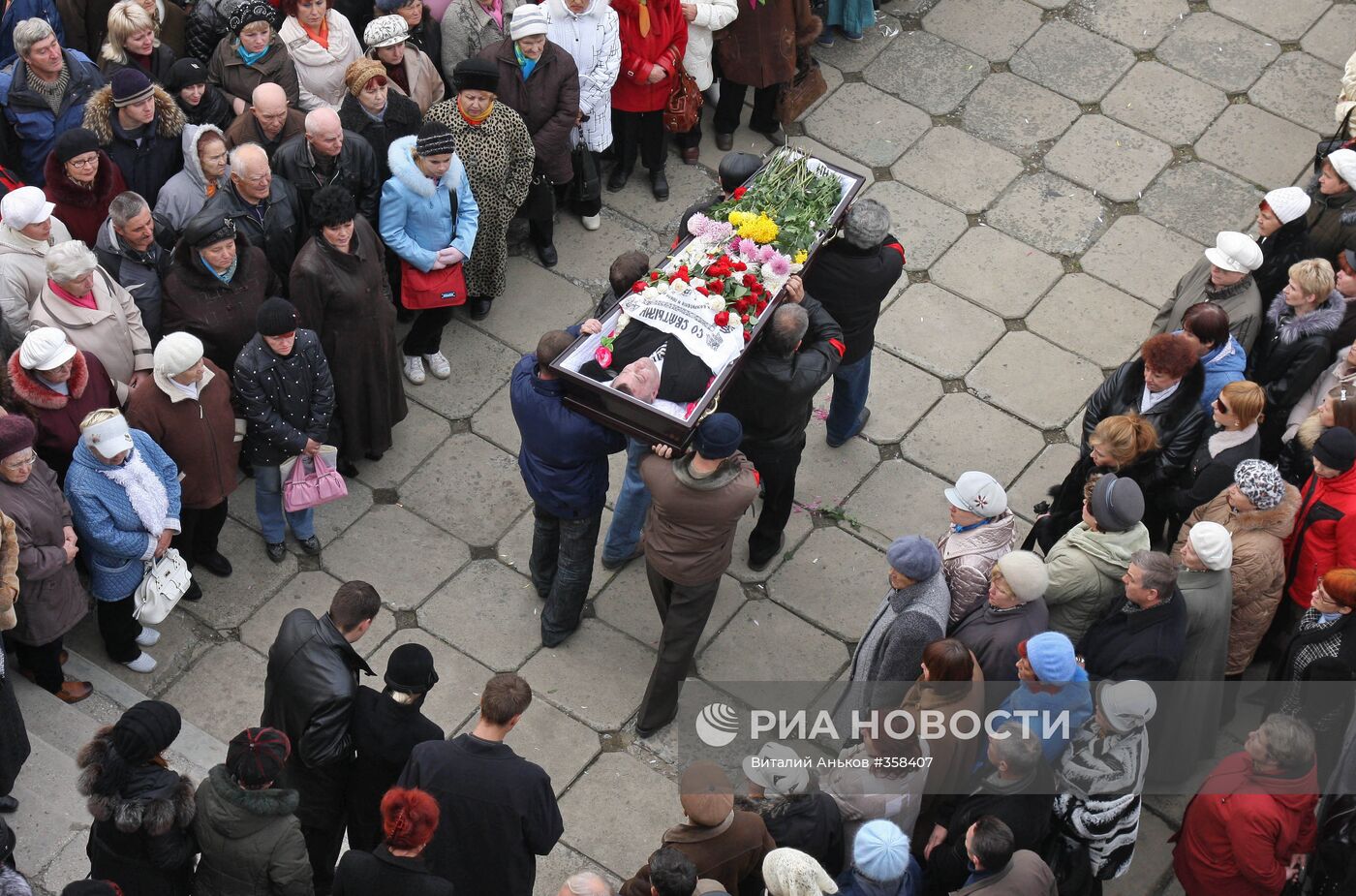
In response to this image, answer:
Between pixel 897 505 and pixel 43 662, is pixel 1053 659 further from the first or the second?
pixel 43 662

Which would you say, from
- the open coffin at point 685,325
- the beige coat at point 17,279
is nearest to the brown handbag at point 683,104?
the open coffin at point 685,325

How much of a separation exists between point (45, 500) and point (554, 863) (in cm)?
272

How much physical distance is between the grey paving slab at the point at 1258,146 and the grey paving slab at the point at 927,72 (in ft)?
5.34

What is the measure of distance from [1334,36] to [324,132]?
7351 mm

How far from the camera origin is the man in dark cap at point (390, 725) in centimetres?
575

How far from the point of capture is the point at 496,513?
8109 mm

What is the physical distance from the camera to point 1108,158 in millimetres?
10062

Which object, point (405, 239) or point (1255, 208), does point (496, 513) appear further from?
point (1255, 208)

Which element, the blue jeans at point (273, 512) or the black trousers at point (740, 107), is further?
the black trousers at point (740, 107)

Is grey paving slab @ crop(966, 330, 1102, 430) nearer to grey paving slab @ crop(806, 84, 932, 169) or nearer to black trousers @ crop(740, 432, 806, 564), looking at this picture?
black trousers @ crop(740, 432, 806, 564)

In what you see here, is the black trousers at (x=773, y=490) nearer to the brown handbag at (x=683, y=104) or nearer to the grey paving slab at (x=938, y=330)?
the grey paving slab at (x=938, y=330)

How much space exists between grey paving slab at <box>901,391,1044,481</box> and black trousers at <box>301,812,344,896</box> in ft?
12.6

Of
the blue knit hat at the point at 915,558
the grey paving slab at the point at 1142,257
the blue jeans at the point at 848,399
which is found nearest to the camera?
the blue knit hat at the point at 915,558

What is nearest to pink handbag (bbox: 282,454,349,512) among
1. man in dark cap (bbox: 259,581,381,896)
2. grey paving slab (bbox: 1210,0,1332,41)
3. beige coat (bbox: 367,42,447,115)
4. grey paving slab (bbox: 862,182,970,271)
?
man in dark cap (bbox: 259,581,381,896)
